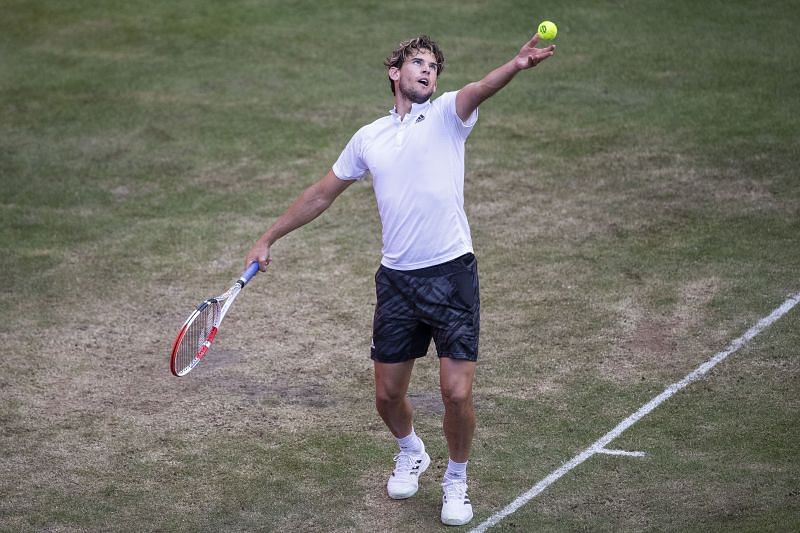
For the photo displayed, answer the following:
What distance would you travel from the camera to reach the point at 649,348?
934 cm

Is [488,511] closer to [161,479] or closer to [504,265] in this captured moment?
[161,479]

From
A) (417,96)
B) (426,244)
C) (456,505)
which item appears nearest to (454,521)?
(456,505)

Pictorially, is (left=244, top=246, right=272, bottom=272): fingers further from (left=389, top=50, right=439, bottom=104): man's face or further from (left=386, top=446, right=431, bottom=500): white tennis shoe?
(left=386, top=446, right=431, bottom=500): white tennis shoe

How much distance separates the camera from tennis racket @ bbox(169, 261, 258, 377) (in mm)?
7160

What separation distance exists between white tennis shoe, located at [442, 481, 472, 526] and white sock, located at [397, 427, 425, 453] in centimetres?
38

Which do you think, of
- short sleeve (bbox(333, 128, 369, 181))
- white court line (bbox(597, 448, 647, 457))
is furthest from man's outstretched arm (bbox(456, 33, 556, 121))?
white court line (bbox(597, 448, 647, 457))

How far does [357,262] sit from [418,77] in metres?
4.60

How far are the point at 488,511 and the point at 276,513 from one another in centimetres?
136

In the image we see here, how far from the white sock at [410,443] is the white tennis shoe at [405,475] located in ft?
0.09

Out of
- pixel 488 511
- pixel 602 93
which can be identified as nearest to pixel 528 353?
pixel 488 511

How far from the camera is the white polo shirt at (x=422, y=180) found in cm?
686

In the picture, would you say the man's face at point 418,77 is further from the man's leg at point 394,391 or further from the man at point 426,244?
the man's leg at point 394,391

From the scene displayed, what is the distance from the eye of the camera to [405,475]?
24.5 feet

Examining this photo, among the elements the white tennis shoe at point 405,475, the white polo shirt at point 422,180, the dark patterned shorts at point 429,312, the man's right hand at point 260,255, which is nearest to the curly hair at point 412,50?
the white polo shirt at point 422,180
